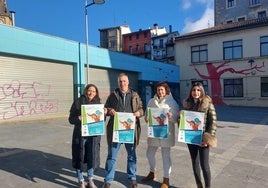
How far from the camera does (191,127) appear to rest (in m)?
4.48

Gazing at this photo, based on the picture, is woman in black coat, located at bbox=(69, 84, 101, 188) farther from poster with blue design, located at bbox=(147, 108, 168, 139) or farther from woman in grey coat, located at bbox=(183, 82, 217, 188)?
woman in grey coat, located at bbox=(183, 82, 217, 188)

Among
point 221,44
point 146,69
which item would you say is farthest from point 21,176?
point 221,44

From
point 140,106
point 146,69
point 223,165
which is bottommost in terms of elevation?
point 223,165

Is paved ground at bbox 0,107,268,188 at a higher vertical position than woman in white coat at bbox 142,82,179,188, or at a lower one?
lower

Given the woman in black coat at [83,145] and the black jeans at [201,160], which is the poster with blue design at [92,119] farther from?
the black jeans at [201,160]

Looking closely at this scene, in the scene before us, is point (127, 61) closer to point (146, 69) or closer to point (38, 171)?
point (146, 69)

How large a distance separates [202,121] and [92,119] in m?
1.79

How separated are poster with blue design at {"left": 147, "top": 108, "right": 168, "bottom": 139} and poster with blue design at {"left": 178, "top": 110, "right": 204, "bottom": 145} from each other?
0.30 m

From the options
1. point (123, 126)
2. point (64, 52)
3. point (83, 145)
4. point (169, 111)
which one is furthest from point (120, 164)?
point (64, 52)

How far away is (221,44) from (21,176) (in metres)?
28.7

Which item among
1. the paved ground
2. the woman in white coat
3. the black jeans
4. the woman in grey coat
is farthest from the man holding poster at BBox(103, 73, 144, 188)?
the black jeans

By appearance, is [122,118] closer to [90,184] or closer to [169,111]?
[169,111]

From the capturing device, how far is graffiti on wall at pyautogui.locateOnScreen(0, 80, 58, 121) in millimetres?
13828

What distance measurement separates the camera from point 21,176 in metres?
5.51
